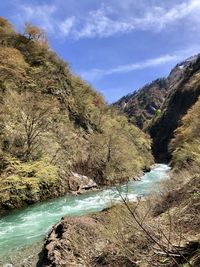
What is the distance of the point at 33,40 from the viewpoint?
63344mm

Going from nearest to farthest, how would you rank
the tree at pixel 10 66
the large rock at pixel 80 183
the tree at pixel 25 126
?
the tree at pixel 25 126, the large rock at pixel 80 183, the tree at pixel 10 66

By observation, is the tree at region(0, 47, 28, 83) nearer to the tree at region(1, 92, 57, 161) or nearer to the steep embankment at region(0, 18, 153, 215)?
the steep embankment at region(0, 18, 153, 215)

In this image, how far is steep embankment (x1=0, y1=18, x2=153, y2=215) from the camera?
30.9 m

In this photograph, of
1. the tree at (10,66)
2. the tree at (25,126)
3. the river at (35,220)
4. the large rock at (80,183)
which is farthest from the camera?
the tree at (10,66)

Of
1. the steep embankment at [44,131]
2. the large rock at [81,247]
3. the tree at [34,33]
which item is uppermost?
the tree at [34,33]

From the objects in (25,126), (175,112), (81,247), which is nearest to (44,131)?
(25,126)

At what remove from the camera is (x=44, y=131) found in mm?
38812

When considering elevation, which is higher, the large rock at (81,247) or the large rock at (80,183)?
the large rock at (80,183)

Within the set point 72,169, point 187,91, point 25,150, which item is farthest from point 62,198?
point 187,91

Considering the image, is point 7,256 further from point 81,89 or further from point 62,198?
point 81,89

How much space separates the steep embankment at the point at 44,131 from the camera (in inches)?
1216

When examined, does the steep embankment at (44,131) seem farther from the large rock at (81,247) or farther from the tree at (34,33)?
the large rock at (81,247)

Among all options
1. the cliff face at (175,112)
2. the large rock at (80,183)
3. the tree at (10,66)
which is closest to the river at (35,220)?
the large rock at (80,183)

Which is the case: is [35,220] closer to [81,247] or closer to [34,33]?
[81,247]
